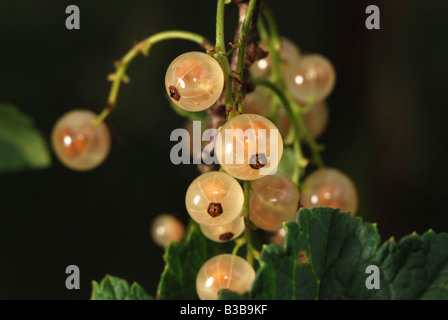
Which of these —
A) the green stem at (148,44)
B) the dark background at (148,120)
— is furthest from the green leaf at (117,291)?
the dark background at (148,120)

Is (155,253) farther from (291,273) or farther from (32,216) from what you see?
(291,273)

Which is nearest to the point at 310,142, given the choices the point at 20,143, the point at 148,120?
the point at 20,143

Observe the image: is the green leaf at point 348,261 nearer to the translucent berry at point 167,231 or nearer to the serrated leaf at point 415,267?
the serrated leaf at point 415,267

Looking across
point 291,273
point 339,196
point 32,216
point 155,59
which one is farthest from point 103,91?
point 291,273

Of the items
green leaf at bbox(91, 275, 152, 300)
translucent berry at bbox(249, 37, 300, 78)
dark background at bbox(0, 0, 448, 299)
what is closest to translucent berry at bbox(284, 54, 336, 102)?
translucent berry at bbox(249, 37, 300, 78)

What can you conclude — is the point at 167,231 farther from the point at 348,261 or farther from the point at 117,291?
the point at 348,261

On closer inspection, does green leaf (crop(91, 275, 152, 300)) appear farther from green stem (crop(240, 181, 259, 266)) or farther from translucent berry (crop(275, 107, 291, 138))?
translucent berry (crop(275, 107, 291, 138))
